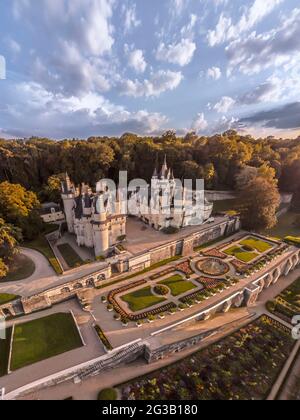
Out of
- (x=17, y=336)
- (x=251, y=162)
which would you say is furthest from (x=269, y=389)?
(x=251, y=162)

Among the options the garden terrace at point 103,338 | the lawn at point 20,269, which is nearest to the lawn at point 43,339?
the garden terrace at point 103,338

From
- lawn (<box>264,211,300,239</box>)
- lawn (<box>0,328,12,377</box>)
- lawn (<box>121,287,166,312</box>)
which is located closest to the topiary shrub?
lawn (<box>121,287,166,312</box>)

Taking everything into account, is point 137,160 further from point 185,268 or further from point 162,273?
point 162,273

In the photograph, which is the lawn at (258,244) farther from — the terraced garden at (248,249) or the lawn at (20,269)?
the lawn at (20,269)

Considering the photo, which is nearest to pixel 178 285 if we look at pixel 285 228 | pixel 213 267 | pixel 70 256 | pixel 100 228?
pixel 213 267

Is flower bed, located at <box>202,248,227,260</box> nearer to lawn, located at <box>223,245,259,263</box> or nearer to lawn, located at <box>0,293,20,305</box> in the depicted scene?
lawn, located at <box>223,245,259,263</box>
